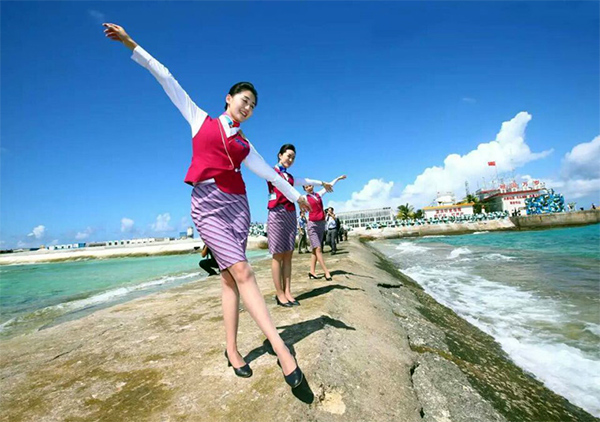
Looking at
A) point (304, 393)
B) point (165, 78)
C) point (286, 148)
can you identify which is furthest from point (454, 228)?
point (165, 78)

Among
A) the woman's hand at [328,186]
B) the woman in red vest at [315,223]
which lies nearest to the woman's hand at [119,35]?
the woman's hand at [328,186]

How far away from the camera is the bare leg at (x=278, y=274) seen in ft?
11.6

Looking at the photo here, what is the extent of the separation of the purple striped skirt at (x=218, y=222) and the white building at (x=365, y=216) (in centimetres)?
10534

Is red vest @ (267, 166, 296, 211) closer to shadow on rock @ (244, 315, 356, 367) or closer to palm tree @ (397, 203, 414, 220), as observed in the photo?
shadow on rock @ (244, 315, 356, 367)

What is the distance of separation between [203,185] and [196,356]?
1.31 meters

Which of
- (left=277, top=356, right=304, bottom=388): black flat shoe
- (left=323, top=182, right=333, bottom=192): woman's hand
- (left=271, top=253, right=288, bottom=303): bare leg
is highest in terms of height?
(left=323, top=182, right=333, bottom=192): woman's hand

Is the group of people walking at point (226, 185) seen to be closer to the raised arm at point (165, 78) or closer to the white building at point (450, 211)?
the raised arm at point (165, 78)

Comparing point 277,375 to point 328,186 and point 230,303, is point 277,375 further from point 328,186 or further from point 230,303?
point 328,186

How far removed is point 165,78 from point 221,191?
2.68 feet

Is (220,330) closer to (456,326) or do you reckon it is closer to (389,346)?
(389,346)

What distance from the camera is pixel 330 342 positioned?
2.14 m

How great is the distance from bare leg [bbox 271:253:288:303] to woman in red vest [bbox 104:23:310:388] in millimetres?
1558

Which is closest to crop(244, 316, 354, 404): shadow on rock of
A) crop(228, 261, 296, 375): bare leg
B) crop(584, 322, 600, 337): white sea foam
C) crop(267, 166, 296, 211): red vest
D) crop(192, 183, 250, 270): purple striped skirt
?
crop(228, 261, 296, 375): bare leg

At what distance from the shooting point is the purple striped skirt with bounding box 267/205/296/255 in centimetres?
361
